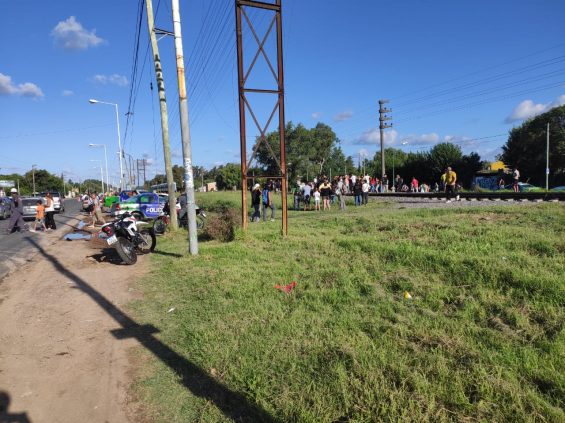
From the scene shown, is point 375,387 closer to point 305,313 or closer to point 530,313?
point 305,313

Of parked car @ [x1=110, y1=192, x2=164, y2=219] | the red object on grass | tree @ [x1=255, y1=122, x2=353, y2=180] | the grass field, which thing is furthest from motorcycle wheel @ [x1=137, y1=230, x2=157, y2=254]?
tree @ [x1=255, y1=122, x2=353, y2=180]

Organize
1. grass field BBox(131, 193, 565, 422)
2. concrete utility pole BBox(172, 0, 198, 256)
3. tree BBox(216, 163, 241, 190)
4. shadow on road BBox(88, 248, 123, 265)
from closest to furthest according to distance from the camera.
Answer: grass field BBox(131, 193, 565, 422)
concrete utility pole BBox(172, 0, 198, 256)
shadow on road BBox(88, 248, 123, 265)
tree BBox(216, 163, 241, 190)

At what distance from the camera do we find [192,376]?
12.9ft

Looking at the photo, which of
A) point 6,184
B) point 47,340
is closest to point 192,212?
point 47,340

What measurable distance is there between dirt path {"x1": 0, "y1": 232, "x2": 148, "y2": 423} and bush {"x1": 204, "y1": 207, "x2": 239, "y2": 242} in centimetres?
290

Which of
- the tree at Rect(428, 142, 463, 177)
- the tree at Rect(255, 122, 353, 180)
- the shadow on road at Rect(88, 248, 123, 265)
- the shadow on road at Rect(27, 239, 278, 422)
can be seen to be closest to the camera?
the shadow on road at Rect(27, 239, 278, 422)

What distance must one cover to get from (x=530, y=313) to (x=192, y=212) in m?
7.57

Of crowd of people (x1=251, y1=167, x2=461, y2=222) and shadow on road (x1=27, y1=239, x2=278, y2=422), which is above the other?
crowd of people (x1=251, y1=167, x2=461, y2=222)

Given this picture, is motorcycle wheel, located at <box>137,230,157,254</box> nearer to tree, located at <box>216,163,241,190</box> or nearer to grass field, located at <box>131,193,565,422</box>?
grass field, located at <box>131,193,565,422</box>

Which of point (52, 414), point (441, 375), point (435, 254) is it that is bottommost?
point (52, 414)

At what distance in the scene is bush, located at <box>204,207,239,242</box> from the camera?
38.2ft

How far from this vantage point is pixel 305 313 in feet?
16.8

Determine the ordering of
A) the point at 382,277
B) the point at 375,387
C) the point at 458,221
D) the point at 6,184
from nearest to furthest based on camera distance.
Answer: the point at 375,387
the point at 382,277
the point at 458,221
the point at 6,184

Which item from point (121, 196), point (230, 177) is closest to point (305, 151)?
point (230, 177)
